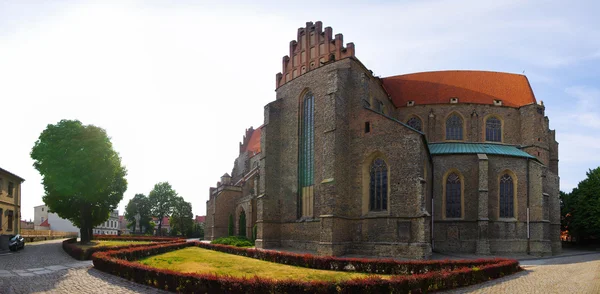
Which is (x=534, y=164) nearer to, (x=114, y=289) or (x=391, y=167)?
(x=391, y=167)

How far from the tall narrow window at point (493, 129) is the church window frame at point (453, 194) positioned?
22.9 ft

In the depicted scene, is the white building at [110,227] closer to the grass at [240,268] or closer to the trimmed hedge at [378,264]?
the grass at [240,268]

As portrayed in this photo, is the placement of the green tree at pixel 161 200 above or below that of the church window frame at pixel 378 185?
below

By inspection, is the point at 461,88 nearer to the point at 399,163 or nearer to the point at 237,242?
the point at 399,163

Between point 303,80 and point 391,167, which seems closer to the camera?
point 391,167

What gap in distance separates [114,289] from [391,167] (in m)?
19.8

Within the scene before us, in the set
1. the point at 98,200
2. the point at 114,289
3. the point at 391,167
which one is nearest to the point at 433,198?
the point at 391,167

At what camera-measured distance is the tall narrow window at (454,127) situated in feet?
135

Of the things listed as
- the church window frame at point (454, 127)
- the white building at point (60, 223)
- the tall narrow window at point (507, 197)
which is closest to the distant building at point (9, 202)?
the church window frame at point (454, 127)

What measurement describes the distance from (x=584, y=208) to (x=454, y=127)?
16.7 metres

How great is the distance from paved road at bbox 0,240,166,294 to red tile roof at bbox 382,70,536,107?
3221 cm

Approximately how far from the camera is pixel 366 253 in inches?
1172

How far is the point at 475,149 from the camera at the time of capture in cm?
3756

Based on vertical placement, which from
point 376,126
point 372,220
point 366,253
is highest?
point 376,126
